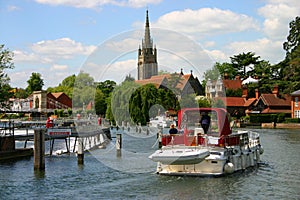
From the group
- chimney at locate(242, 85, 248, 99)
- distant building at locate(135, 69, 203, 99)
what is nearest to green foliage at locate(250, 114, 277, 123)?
distant building at locate(135, 69, 203, 99)

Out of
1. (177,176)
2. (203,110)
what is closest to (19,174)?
(177,176)

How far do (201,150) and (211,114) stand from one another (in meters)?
4.50

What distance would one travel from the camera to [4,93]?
6700 cm

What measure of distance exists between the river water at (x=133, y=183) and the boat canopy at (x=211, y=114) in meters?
2.88

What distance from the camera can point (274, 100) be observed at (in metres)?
124

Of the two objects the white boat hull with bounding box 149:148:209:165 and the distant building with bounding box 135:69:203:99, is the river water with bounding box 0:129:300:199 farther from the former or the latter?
the distant building with bounding box 135:69:203:99

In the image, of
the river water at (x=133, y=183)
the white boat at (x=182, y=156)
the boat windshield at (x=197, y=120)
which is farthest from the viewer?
the boat windshield at (x=197, y=120)

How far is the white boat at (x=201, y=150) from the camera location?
25.8 meters

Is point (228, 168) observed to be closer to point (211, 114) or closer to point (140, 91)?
point (211, 114)

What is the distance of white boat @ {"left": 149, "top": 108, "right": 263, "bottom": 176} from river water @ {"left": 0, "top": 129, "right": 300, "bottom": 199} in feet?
1.72

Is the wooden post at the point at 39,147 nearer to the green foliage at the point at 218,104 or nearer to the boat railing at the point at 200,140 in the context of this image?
the boat railing at the point at 200,140

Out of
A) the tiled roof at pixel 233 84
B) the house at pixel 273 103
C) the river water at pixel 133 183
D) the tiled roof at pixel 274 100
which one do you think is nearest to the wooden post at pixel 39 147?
the river water at pixel 133 183

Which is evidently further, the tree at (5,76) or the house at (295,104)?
the house at (295,104)

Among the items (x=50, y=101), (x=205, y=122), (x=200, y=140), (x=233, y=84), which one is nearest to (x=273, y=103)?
(x=233, y=84)
